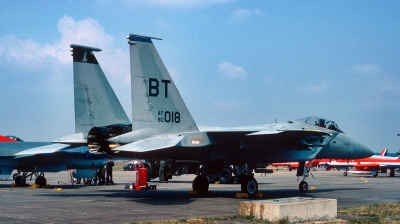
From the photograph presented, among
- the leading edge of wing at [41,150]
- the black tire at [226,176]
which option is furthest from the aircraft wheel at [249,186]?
the black tire at [226,176]

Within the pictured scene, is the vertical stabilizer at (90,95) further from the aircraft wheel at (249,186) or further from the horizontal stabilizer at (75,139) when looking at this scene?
the aircraft wheel at (249,186)

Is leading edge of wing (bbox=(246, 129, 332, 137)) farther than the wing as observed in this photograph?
No

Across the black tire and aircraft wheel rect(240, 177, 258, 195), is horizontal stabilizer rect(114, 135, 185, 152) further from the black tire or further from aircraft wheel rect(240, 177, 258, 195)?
the black tire

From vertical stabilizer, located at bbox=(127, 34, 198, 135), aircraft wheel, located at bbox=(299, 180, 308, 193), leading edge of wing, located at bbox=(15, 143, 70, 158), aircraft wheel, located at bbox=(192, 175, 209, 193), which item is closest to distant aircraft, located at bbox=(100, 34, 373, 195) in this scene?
vertical stabilizer, located at bbox=(127, 34, 198, 135)

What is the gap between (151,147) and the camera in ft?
47.5

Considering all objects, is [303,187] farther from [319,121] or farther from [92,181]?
[92,181]

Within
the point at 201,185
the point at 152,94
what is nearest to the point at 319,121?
the point at 201,185

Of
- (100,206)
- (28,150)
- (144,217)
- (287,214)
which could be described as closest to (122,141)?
(100,206)

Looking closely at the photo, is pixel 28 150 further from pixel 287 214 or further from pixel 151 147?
pixel 287 214

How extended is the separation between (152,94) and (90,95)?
4.23 metres

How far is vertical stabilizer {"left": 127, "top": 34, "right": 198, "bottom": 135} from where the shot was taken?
1563cm

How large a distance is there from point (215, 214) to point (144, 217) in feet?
6.15

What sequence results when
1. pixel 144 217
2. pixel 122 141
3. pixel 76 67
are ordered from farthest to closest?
1. pixel 76 67
2. pixel 122 141
3. pixel 144 217

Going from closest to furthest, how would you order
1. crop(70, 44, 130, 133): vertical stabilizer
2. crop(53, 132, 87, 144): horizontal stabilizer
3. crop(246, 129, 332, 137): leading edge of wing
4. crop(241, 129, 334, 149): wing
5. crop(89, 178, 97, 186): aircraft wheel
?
crop(246, 129, 332, 137): leading edge of wing, crop(241, 129, 334, 149): wing, crop(53, 132, 87, 144): horizontal stabilizer, crop(70, 44, 130, 133): vertical stabilizer, crop(89, 178, 97, 186): aircraft wheel
